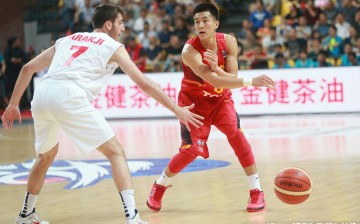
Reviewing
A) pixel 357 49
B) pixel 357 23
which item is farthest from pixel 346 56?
pixel 357 23

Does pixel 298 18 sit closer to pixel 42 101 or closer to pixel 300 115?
pixel 300 115

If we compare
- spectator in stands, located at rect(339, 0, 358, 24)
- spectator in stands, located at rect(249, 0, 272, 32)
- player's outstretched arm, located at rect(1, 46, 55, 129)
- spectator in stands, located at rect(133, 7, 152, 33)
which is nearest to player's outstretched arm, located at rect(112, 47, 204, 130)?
player's outstretched arm, located at rect(1, 46, 55, 129)

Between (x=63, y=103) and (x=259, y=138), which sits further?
(x=259, y=138)

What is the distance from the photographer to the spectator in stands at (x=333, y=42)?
18.0m

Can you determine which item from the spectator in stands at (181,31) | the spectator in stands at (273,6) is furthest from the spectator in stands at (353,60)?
the spectator in stands at (181,31)

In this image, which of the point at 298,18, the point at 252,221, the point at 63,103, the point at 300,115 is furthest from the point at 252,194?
the point at 298,18

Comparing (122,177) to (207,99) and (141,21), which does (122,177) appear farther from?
(141,21)

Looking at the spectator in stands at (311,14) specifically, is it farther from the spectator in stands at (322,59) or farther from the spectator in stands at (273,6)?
the spectator in stands at (322,59)

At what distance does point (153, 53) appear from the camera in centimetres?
1989

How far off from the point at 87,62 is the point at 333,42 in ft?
40.0

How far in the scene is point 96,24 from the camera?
691 cm

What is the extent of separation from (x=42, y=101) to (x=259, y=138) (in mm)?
7398

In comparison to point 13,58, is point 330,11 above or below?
above

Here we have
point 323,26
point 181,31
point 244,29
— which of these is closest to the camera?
point 323,26
